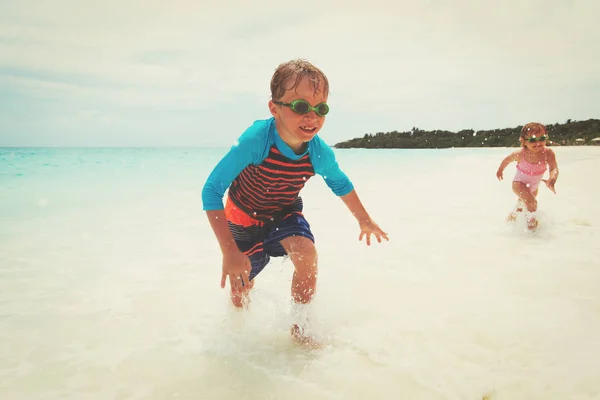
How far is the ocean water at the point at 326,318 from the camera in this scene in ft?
6.55

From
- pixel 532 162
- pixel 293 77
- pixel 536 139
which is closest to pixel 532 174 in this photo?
pixel 532 162

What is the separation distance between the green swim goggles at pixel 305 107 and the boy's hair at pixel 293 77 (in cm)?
10

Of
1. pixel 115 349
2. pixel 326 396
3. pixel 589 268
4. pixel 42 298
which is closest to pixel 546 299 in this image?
pixel 589 268

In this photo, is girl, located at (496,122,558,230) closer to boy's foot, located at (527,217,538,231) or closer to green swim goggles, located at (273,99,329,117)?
boy's foot, located at (527,217,538,231)

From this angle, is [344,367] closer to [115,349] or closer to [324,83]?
[115,349]

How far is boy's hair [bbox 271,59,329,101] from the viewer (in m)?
2.39

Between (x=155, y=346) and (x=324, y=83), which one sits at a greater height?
(x=324, y=83)

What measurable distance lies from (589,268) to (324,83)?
290cm

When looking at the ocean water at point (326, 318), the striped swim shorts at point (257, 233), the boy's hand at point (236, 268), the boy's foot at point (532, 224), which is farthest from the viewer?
the boy's foot at point (532, 224)

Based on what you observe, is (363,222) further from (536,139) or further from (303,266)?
(536,139)

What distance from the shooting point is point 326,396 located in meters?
1.89

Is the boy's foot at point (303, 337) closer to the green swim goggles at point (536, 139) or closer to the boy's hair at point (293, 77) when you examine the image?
the boy's hair at point (293, 77)

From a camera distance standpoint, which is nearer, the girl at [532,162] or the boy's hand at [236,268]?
the boy's hand at [236,268]

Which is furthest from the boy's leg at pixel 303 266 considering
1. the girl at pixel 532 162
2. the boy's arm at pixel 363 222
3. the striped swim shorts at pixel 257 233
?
the girl at pixel 532 162
